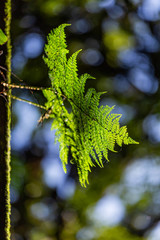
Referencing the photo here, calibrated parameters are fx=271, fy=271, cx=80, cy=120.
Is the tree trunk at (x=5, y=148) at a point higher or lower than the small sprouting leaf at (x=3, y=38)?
lower

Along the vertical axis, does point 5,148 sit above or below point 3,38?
below

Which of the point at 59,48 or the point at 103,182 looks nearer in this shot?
the point at 59,48

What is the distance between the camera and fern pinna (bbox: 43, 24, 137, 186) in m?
0.33

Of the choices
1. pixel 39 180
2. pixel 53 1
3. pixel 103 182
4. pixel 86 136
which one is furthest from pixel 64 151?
pixel 53 1

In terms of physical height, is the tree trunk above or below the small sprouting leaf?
below

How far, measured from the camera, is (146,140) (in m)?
2.24

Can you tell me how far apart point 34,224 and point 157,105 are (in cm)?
144

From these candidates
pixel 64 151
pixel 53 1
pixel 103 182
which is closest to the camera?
pixel 64 151

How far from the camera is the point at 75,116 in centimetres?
35

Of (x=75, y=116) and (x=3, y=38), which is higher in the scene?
(x=3, y=38)

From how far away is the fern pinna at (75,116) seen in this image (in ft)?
1.10

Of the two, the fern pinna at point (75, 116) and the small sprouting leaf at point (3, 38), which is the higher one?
the small sprouting leaf at point (3, 38)

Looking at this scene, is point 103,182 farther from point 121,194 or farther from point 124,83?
point 124,83

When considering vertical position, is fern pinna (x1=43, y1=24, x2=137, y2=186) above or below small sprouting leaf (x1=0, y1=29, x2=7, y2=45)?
below
